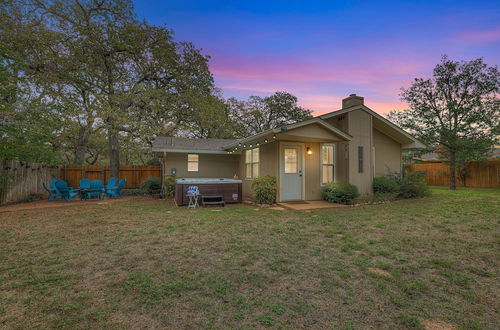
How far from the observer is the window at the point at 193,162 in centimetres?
1225

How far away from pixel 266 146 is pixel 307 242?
5441mm

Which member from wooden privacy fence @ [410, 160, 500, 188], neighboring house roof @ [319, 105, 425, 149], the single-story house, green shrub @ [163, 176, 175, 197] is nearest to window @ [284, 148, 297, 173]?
the single-story house

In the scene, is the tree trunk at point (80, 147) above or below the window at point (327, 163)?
above

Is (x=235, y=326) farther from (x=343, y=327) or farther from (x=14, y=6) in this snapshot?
(x=14, y=6)

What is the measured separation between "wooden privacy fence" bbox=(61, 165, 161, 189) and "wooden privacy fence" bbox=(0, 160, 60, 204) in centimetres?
131

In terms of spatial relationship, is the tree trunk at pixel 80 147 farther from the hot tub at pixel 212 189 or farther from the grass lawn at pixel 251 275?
the grass lawn at pixel 251 275

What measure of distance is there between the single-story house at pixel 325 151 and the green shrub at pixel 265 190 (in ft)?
0.94

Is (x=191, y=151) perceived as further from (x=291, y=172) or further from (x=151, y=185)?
(x=291, y=172)

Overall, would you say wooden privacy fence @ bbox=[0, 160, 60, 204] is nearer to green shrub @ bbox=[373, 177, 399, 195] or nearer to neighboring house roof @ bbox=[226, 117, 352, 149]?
neighboring house roof @ bbox=[226, 117, 352, 149]

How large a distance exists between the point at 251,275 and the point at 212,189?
6091 mm

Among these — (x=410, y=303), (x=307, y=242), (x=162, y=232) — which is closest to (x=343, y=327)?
(x=410, y=303)

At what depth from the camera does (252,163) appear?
10.3 meters

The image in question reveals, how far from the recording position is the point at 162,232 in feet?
15.9

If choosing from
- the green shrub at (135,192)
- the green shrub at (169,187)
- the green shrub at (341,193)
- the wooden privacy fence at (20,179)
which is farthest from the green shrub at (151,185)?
the green shrub at (341,193)
